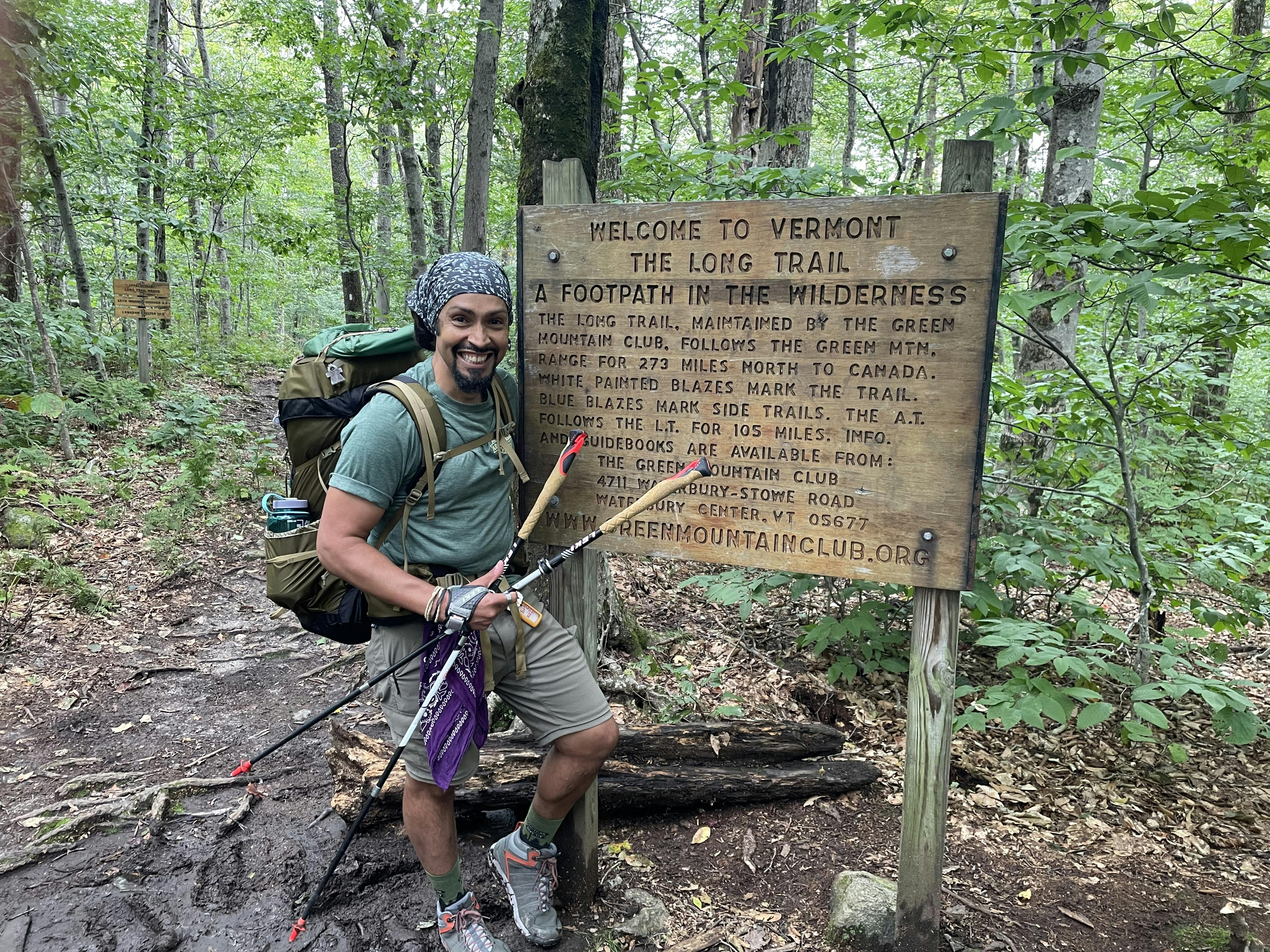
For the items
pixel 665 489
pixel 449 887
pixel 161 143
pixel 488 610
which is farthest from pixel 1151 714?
pixel 161 143

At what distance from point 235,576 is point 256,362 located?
14.8 m

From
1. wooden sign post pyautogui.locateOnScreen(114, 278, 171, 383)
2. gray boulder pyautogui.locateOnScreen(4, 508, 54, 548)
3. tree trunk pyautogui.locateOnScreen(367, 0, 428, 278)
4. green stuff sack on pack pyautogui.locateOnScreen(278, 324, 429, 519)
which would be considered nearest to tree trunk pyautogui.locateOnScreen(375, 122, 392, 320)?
tree trunk pyautogui.locateOnScreen(367, 0, 428, 278)

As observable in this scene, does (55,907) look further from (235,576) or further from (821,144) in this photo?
(821,144)

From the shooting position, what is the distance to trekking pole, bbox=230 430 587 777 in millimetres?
2521

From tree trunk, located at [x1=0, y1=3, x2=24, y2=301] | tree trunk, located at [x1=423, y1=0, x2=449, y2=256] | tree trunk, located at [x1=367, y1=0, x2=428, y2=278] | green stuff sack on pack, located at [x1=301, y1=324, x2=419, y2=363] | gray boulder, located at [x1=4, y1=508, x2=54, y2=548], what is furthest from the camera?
tree trunk, located at [x1=423, y1=0, x2=449, y2=256]

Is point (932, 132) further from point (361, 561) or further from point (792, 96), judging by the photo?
point (361, 561)

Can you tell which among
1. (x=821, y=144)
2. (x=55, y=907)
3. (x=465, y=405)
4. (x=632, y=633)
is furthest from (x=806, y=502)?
(x=821, y=144)

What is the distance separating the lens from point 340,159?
625 inches

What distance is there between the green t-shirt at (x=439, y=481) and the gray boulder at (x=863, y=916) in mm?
2014

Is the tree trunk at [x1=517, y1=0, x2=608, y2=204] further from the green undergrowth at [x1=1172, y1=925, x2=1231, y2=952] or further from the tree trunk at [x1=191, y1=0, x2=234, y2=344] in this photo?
the tree trunk at [x1=191, y1=0, x2=234, y2=344]

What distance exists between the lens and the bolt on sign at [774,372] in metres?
2.37

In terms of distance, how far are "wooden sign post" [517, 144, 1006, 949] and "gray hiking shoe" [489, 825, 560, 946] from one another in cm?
127

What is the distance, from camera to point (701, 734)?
3.76m

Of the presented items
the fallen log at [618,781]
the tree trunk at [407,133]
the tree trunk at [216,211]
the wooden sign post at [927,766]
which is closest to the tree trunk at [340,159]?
the tree trunk at [407,133]
